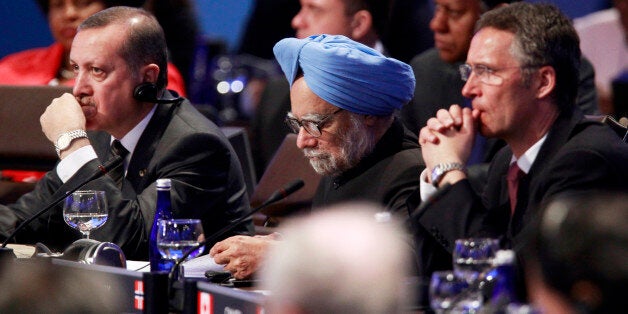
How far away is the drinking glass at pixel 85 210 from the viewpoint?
11.5 ft

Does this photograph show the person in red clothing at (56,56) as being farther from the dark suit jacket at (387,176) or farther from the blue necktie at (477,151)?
the dark suit jacket at (387,176)

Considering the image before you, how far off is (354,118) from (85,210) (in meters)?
0.84

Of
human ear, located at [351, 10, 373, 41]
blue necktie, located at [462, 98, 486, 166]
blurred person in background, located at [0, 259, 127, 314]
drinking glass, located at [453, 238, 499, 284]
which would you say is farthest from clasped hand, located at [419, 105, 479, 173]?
human ear, located at [351, 10, 373, 41]

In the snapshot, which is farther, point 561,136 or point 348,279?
point 561,136

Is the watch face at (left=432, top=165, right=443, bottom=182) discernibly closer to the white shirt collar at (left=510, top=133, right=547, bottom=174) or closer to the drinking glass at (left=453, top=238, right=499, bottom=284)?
the white shirt collar at (left=510, top=133, right=547, bottom=174)

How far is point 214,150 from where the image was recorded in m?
4.01

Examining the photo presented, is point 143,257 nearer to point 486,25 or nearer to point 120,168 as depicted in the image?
point 120,168

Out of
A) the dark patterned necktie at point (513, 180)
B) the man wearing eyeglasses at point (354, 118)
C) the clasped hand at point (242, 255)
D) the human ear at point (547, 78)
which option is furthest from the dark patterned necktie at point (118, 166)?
the human ear at point (547, 78)

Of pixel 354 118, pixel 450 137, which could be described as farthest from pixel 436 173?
pixel 354 118

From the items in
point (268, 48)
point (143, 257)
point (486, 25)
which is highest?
point (486, 25)

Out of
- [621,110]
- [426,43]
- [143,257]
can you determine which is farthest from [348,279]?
[426,43]

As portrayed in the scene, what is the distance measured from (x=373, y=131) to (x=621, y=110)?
1.53 metres

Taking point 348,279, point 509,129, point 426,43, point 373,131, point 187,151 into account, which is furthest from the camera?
point 426,43

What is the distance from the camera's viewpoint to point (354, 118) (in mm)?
3639
